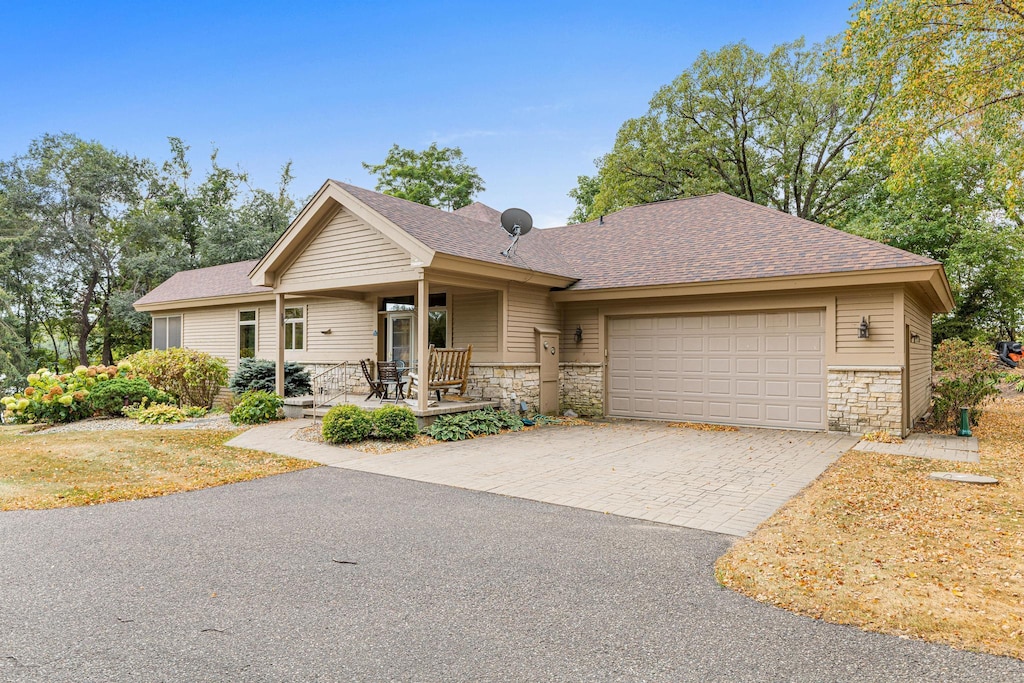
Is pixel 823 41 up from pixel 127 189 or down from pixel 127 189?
up

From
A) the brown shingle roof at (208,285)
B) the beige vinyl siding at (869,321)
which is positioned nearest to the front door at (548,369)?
the beige vinyl siding at (869,321)

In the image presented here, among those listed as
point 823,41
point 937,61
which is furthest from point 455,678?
point 823,41

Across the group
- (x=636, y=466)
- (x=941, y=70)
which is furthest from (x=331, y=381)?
(x=941, y=70)

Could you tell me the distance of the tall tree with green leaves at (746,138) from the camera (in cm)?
2273

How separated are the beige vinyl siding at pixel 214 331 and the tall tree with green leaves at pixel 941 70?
52.9ft

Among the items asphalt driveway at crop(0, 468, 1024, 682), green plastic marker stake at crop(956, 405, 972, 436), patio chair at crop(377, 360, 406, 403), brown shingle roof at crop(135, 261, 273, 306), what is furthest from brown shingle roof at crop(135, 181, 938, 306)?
asphalt driveway at crop(0, 468, 1024, 682)

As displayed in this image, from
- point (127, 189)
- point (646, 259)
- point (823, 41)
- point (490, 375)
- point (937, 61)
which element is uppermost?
point (823, 41)

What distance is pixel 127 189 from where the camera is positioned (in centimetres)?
2812

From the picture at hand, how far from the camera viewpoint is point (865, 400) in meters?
9.57

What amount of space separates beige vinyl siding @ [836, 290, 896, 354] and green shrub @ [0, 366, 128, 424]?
14529 millimetres

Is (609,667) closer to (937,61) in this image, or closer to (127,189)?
(937,61)

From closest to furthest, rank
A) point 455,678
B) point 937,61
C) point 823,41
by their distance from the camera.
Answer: point 455,678, point 937,61, point 823,41

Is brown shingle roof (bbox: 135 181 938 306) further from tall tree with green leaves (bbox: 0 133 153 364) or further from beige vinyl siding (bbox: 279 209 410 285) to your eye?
tall tree with green leaves (bbox: 0 133 153 364)

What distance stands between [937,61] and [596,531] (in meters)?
11.0
